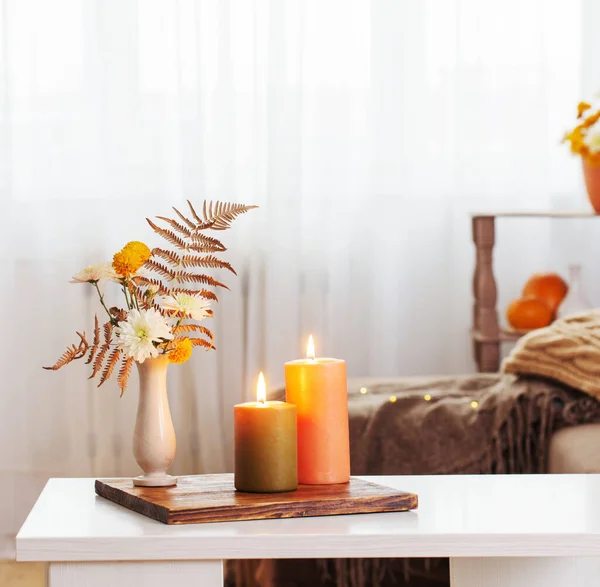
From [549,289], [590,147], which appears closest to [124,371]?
[590,147]

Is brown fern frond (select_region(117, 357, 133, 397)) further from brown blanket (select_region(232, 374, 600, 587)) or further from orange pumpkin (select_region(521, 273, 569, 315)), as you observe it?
orange pumpkin (select_region(521, 273, 569, 315))

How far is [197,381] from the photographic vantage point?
2.76 m

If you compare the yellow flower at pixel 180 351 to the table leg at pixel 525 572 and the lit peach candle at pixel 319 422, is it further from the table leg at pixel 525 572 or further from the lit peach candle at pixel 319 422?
the table leg at pixel 525 572

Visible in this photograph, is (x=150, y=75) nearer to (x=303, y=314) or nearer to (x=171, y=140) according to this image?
(x=171, y=140)

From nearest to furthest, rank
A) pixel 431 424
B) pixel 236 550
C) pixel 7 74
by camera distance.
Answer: pixel 236 550
pixel 431 424
pixel 7 74

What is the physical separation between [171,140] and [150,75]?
0.18 m

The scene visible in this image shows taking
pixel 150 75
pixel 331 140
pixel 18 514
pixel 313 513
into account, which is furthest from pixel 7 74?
pixel 313 513

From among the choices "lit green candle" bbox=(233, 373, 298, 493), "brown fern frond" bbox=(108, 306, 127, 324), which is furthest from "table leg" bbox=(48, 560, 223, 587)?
"brown fern frond" bbox=(108, 306, 127, 324)

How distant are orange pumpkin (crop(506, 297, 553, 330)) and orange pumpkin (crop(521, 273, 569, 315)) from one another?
0.02 meters

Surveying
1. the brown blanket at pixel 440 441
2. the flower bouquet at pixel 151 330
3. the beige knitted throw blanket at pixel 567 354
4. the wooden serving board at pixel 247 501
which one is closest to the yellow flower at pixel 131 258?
the flower bouquet at pixel 151 330

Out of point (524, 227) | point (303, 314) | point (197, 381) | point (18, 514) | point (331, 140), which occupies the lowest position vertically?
point (18, 514)

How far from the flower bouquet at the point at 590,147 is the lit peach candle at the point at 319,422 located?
1.42m

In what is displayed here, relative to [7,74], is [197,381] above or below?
below

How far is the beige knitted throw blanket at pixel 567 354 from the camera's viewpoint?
6.10 ft
